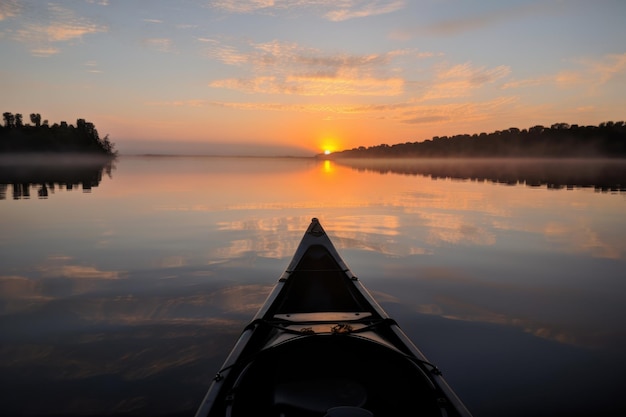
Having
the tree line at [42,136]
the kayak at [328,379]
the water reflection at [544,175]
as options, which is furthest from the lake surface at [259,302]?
the tree line at [42,136]

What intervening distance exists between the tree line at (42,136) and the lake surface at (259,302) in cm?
18576

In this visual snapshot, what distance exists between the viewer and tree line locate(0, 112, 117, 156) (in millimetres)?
166750

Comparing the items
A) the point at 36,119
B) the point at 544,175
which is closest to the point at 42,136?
the point at 36,119

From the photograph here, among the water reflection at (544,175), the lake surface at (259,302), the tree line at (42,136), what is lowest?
the lake surface at (259,302)

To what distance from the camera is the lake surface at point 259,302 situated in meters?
5.80

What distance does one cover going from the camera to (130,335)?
7.38m

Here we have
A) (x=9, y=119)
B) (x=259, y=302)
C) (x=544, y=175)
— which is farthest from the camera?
(x=9, y=119)

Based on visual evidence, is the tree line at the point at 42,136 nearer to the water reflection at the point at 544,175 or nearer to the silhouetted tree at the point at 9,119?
the silhouetted tree at the point at 9,119

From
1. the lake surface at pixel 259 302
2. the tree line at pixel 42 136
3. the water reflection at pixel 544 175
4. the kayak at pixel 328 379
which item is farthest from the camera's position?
the tree line at pixel 42 136

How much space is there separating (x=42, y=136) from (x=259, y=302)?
667 feet

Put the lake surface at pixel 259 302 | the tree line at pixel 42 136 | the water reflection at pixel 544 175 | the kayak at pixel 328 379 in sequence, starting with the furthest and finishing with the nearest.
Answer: the tree line at pixel 42 136 < the water reflection at pixel 544 175 < the lake surface at pixel 259 302 < the kayak at pixel 328 379

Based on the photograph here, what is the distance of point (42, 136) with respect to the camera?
17288 cm

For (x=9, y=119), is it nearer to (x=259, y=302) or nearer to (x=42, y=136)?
(x=42, y=136)

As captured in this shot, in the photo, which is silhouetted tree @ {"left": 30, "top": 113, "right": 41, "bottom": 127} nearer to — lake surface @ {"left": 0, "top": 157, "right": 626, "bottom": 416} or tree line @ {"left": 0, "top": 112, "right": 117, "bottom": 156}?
tree line @ {"left": 0, "top": 112, "right": 117, "bottom": 156}
